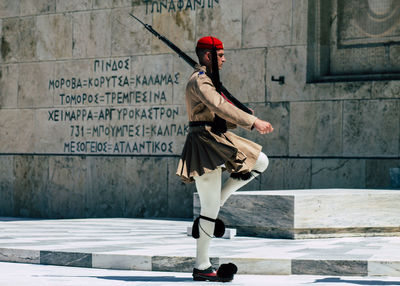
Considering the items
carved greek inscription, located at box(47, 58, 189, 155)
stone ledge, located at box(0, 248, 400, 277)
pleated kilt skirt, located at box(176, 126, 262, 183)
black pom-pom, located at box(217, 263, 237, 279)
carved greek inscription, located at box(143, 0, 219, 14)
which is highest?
carved greek inscription, located at box(143, 0, 219, 14)

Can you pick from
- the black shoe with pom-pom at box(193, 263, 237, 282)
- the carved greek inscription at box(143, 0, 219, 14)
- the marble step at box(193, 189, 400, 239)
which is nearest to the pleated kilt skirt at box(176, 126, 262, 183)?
the black shoe with pom-pom at box(193, 263, 237, 282)

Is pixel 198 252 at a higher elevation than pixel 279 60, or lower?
lower

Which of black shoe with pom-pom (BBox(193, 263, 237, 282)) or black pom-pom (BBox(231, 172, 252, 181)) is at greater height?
black pom-pom (BBox(231, 172, 252, 181))

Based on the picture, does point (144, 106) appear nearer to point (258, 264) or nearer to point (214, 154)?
point (258, 264)

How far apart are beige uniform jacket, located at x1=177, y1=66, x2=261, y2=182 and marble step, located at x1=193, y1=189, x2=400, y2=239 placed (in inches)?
102

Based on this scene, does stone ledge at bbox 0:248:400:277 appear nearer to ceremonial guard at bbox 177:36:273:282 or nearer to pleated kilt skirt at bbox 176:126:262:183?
ceremonial guard at bbox 177:36:273:282

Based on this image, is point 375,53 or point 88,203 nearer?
point 375,53

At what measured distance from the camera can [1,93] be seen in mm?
15328

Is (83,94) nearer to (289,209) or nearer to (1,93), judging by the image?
(1,93)

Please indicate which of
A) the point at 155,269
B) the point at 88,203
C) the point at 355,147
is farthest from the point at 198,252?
the point at 88,203

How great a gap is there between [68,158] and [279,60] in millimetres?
4241

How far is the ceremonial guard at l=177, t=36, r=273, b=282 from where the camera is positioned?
650cm

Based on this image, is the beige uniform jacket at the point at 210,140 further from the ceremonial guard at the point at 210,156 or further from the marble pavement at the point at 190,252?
the marble pavement at the point at 190,252

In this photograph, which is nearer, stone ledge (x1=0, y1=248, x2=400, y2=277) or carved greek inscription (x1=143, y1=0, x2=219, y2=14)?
stone ledge (x1=0, y1=248, x2=400, y2=277)
